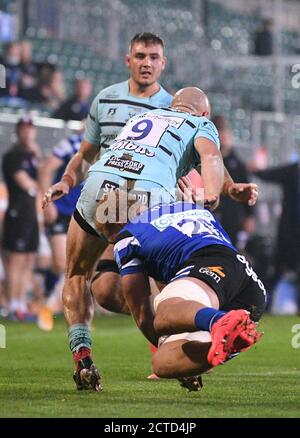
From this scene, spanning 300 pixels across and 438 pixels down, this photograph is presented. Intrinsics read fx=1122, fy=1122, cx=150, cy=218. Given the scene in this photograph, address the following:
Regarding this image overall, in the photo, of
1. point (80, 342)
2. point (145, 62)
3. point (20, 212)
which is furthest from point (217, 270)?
point (20, 212)

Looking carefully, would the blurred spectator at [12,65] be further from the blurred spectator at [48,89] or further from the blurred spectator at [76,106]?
the blurred spectator at [76,106]

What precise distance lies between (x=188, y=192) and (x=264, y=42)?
16868 millimetres

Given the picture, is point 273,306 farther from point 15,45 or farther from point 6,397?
point 6,397

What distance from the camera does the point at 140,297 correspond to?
6473 mm

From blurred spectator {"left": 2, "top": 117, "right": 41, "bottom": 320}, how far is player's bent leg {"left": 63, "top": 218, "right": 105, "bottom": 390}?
7.37m

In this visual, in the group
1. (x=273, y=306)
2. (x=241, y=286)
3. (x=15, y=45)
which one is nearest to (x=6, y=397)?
(x=241, y=286)

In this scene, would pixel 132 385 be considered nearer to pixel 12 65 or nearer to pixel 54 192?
pixel 54 192

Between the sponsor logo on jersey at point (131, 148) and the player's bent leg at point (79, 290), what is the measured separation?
0.71 meters

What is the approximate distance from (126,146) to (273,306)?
38.0 ft

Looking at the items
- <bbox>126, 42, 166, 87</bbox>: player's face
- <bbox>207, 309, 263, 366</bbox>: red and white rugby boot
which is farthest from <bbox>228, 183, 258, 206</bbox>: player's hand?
<bbox>126, 42, 166, 87</bbox>: player's face

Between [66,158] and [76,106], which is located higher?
[76,106]

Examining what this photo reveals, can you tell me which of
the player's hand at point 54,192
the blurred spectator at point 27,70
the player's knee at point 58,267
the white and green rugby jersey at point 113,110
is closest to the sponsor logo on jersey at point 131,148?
the player's hand at point 54,192

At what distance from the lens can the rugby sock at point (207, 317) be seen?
559cm

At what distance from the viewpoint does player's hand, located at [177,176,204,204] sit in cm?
642
